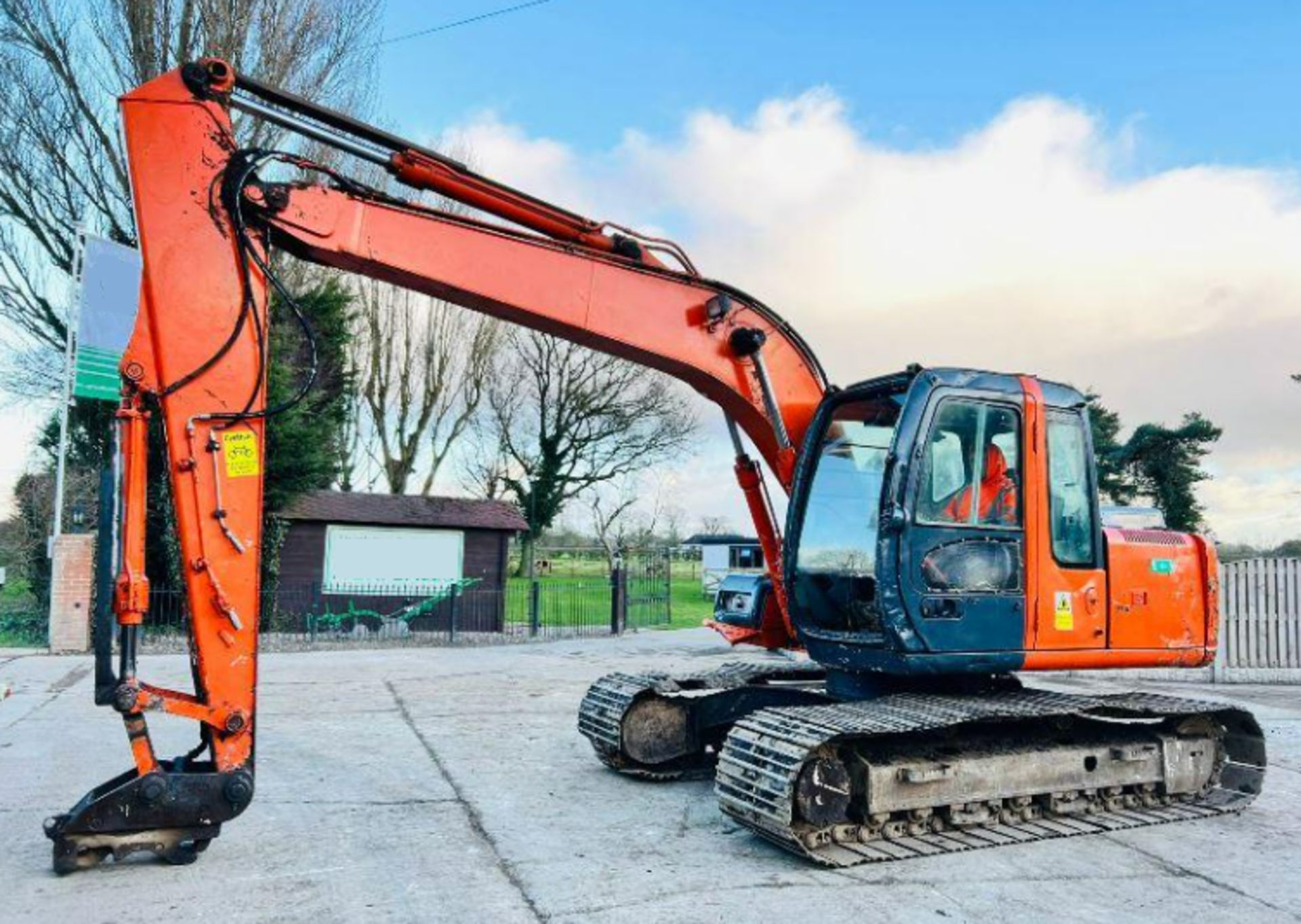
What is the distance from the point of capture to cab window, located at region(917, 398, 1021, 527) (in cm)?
581

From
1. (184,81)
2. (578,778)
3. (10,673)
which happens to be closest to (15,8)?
(10,673)

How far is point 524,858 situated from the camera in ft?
17.3

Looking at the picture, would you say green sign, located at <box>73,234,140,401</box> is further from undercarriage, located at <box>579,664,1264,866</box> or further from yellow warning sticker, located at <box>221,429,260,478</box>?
yellow warning sticker, located at <box>221,429,260,478</box>

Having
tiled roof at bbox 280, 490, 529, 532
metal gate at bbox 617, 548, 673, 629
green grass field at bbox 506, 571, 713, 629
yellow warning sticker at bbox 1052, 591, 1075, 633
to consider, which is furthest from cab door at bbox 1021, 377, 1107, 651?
tiled roof at bbox 280, 490, 529, 532

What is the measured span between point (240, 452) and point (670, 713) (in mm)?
3537

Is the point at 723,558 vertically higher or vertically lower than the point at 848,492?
lower

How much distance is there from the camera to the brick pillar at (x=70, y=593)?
50.0 feet

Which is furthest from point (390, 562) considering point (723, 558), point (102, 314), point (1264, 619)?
point (723, 558)

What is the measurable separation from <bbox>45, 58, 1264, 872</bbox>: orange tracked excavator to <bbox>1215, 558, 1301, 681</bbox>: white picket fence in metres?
7.81

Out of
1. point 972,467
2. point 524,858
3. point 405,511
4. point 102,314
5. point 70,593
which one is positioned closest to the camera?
point 524,858

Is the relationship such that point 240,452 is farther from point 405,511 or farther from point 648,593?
point 405,511

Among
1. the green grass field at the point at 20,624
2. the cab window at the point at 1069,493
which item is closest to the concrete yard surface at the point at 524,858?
the cab window at the point at 1069,493

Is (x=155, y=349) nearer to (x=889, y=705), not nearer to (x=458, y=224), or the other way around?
(x=458, y=224)

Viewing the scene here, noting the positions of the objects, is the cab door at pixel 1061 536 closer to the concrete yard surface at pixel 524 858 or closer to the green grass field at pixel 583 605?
the concrete yard surface at pixel 524 858
